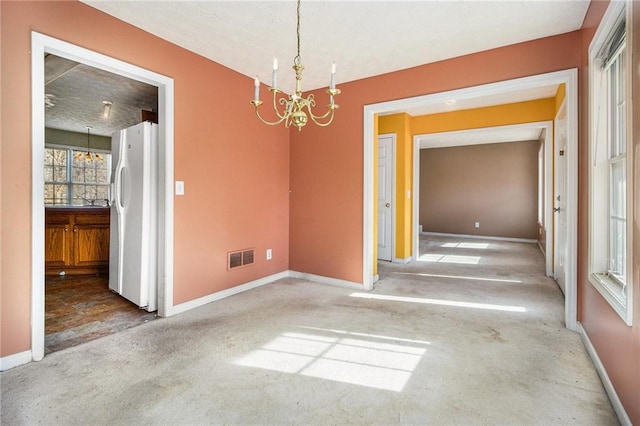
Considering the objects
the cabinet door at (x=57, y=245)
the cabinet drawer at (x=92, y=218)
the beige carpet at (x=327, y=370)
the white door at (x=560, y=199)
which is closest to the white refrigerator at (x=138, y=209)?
the beige carpet at (x=327, y=370)

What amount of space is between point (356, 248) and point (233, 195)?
156cm

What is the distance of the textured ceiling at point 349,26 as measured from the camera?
2.24 metres

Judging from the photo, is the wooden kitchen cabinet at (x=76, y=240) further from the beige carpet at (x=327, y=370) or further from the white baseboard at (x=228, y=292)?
the beige carpet at (x=327, y=370)

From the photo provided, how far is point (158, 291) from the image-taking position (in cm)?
289

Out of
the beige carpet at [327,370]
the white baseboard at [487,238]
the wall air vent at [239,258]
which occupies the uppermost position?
the wall air vent at [239,258]

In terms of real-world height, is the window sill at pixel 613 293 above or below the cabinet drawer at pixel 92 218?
below

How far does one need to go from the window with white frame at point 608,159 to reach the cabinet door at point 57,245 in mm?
5649

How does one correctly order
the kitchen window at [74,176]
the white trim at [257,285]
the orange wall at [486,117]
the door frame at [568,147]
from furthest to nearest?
the kitchen window at [74,176], the orange wall at [486,117], the white trim at [257,285], the door frame at [568,147]

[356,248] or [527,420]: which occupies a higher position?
[356,248]

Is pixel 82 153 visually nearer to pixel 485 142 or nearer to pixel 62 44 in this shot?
pixel 62 44

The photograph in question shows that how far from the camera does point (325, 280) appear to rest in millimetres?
3971

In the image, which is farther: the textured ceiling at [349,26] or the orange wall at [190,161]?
the textured ceiling at [349,26]

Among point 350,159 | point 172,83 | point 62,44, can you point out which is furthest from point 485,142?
point 62,44

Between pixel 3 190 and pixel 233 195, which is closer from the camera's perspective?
pixel 3 190
